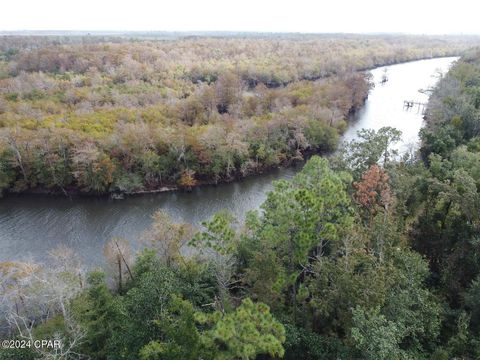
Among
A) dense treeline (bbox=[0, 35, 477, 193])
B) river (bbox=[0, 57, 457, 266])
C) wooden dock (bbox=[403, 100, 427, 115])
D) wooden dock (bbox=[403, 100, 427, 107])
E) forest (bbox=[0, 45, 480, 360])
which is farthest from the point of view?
wooden dock (bbox=[403, 100, 427, 107])

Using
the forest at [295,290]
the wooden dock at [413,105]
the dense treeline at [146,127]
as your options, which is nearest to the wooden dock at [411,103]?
the wooden dock at [413,105]

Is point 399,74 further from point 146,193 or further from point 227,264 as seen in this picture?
point 227,264

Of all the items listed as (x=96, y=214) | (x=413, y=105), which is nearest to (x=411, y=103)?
(x=413, y=105)

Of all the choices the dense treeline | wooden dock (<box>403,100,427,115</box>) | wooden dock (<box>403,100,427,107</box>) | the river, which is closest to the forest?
the river

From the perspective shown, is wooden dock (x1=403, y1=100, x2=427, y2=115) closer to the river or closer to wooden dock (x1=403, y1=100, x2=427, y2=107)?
wooden dock (x1=403, y1=100, x2=427, y2=107)

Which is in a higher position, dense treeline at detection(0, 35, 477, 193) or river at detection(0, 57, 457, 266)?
dense treeline at detection(0, 35, 477, 193)

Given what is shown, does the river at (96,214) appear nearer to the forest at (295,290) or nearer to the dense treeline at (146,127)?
the dense treeline at (146,127)

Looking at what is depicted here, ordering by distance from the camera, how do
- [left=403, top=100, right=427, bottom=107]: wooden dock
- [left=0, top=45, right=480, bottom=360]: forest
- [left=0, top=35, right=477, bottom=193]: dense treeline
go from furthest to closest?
[left=403, top=100, right=427, bottom=107]: wooden dock < [left=0, top=35, right=477, bottom=193]: dense treeline < [left=0, top=45, right=480, bottom=360]: forest

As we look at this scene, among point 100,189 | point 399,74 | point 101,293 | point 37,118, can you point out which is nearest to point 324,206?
point 101,293
